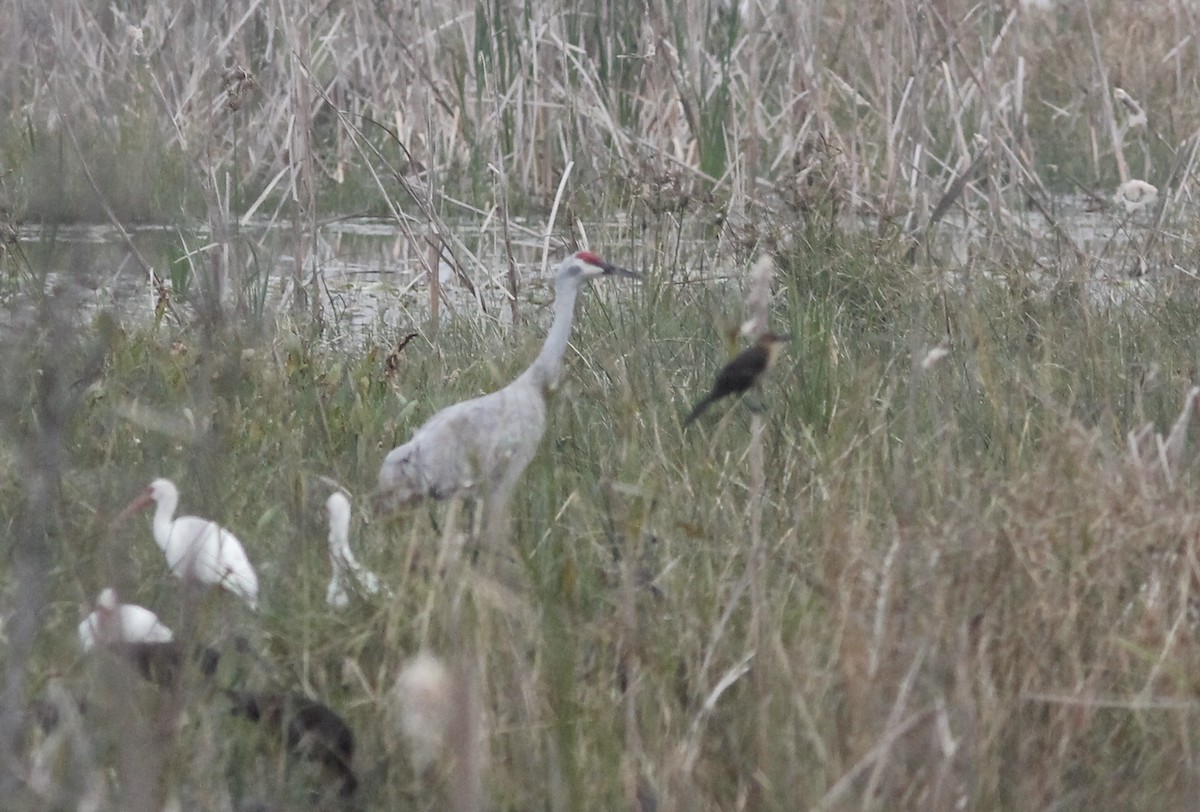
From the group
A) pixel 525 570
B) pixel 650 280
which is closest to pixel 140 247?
pixel 650 280

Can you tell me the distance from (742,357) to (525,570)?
1.41ft

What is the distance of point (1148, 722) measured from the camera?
2.18 m

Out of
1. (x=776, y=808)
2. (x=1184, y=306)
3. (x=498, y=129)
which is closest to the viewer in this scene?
(x=776, y=808)

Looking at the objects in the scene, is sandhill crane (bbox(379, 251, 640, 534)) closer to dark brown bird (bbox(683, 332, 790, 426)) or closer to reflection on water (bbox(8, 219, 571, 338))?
dark brown bird (bbox(683, 332, 790, 426))

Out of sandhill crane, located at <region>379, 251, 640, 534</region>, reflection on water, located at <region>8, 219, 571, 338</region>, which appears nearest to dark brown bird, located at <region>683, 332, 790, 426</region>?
sandhill crane, located at <region>379, 251, 640, 534</region>

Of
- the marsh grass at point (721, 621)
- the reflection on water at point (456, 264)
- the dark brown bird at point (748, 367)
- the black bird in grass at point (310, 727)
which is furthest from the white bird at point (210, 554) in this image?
the reflection on water at point (456, 264)

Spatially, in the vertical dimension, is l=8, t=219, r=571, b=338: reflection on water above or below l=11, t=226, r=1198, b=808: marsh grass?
below

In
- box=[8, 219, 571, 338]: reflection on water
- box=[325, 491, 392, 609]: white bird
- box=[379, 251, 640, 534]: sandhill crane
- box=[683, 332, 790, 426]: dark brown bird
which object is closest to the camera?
box=[325, 491, 392, 609]: white bird

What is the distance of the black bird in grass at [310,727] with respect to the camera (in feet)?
6.93

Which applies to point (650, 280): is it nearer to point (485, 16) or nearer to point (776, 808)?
point (485, 16)

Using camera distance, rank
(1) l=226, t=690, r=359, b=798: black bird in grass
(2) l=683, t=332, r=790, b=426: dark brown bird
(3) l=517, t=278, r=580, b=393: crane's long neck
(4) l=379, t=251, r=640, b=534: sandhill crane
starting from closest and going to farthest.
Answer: (1) l=226, t=690, r=359, b=798: black bird in grass < (2) l=683, t=332, r=790, b=426: dark brown bird < (4) l=379, t=251, r=640, b=534: sandhill crane < (3) l=517, t=278, r=580, b=393: crane's long neck

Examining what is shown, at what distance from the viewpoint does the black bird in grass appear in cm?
211

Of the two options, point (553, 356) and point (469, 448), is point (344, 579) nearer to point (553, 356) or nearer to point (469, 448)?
point (469, 448)

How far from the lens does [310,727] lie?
213cm
